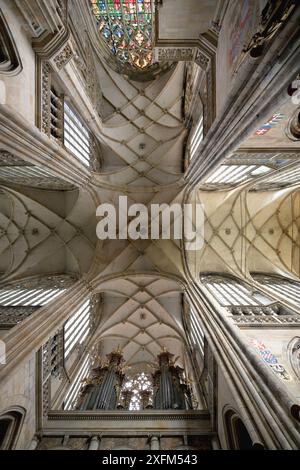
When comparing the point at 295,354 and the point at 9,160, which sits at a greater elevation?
the point at 9,160

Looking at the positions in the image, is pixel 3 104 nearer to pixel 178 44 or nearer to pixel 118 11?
pixel 178 44

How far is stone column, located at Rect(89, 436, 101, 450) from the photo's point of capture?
6.60 m

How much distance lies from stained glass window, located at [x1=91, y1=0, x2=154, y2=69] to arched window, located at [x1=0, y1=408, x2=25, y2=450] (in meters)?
15.6

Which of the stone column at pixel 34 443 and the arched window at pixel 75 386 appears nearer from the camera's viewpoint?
the stone column at pixel 34 443

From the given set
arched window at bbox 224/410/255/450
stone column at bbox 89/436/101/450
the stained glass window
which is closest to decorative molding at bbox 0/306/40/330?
stone column at bbox 89/436/101/450

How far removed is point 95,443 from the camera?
6707mm

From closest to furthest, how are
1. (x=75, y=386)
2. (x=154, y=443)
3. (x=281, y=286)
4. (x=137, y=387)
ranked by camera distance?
(x=154, y=443) < (x=75, y=386) < (x=281, y=286) < (x=137, y=387)

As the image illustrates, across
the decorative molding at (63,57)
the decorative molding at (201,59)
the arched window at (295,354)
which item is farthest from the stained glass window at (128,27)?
the arched window at (295,354)

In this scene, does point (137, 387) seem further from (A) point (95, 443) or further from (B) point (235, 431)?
(B) point (235, 431)

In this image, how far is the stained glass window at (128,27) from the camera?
38.7 ft

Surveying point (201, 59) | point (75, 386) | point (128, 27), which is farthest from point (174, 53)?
point (75, 386)

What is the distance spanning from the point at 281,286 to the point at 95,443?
10.1 metres

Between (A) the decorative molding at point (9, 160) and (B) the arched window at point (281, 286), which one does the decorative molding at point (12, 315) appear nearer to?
(A) the decorative molding at point (9, 160)

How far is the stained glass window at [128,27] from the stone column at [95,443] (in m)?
16.4
